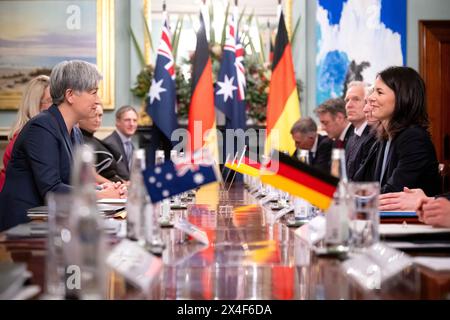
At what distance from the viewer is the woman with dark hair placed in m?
3.28

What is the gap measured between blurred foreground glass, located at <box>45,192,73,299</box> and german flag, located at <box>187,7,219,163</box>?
5648 millimetres

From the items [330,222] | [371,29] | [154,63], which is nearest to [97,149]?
[154,63]

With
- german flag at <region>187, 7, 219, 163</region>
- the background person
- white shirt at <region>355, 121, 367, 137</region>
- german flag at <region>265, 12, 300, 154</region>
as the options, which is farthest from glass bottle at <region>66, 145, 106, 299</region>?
german flag at <region>265, 12, 300, 154</region>

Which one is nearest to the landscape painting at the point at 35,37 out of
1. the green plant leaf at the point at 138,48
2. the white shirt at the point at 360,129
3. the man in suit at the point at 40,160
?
the green plant leaf at the point at 138,48

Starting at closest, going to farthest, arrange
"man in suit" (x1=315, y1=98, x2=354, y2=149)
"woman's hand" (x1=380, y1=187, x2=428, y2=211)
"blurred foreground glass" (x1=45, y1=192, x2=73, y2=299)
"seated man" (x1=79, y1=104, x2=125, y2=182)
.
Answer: "blurred foreground glass" (x1=45, y1=192, x2=73, y2=299) → "woman's hand" (x1=380, y1=187, x2=428, y2=211) → "seated man" (x1=79, y1=104, x2=125, y2=182) → "man in suit" (x1=315, y1=98, x2=354, y2=149)

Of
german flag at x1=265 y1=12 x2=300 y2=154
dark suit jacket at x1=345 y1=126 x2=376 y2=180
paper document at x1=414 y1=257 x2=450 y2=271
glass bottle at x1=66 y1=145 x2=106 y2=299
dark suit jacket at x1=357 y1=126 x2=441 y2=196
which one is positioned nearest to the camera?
glass bottle at x1=66 y1=145 x2=106 y2=299

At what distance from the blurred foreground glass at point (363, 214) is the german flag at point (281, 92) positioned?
17.7 feet

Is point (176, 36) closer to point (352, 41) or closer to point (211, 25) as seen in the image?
point (211, 25)

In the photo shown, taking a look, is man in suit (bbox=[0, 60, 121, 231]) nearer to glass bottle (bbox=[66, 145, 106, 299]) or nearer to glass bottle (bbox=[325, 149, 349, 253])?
glass bottle (bbox=[325, 149, 349, 253])

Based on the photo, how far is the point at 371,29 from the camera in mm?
7465

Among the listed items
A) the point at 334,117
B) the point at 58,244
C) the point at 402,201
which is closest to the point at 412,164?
the point at 402,201

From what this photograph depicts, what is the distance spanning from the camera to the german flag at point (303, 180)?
1552 millimetres

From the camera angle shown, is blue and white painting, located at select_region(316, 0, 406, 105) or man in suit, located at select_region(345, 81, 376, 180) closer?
man in suit, located at select_region(345, 81, 376, 180)

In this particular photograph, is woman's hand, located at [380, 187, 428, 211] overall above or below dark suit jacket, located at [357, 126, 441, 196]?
below
